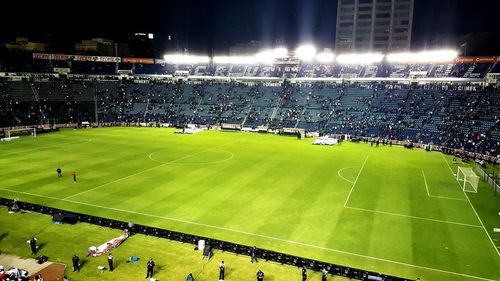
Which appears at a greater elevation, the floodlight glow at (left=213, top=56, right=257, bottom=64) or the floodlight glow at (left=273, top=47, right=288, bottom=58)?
the floodlight glow at (left=273, top=47, right=288, bottom=58)

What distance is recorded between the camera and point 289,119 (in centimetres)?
7750

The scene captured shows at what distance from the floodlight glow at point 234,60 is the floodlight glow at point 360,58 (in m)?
24.3

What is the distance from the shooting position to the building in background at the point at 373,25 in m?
137

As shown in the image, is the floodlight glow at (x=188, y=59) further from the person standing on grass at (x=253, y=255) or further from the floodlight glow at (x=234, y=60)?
the person standing on grass at (x=253, y=255)

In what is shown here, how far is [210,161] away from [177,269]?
83.9 feet

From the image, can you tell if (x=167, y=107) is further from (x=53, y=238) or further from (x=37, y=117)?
(x=53, y=238)

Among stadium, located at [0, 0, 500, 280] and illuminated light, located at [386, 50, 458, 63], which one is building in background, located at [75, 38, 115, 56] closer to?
stadium, located at [0, 0, 500, 280]

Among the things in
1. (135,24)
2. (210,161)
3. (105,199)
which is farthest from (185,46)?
(105,199)

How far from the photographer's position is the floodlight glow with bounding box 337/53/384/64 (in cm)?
8696

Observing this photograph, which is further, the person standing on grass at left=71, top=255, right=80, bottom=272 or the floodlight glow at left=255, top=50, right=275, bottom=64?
the floodlight glow at left=255, top=50, right=275, bottom=64

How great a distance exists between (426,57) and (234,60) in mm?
50338

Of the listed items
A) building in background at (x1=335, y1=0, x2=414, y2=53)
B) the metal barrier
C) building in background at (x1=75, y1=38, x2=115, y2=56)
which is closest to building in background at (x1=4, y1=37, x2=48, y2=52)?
building in background at (x1=75, y1=38, x2=115, y2=56)

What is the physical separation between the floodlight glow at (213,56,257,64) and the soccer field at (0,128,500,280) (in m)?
50.1

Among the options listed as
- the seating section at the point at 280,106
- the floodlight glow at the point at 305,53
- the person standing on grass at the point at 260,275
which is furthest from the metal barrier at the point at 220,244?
the floodlight glow at the point at 305,53
